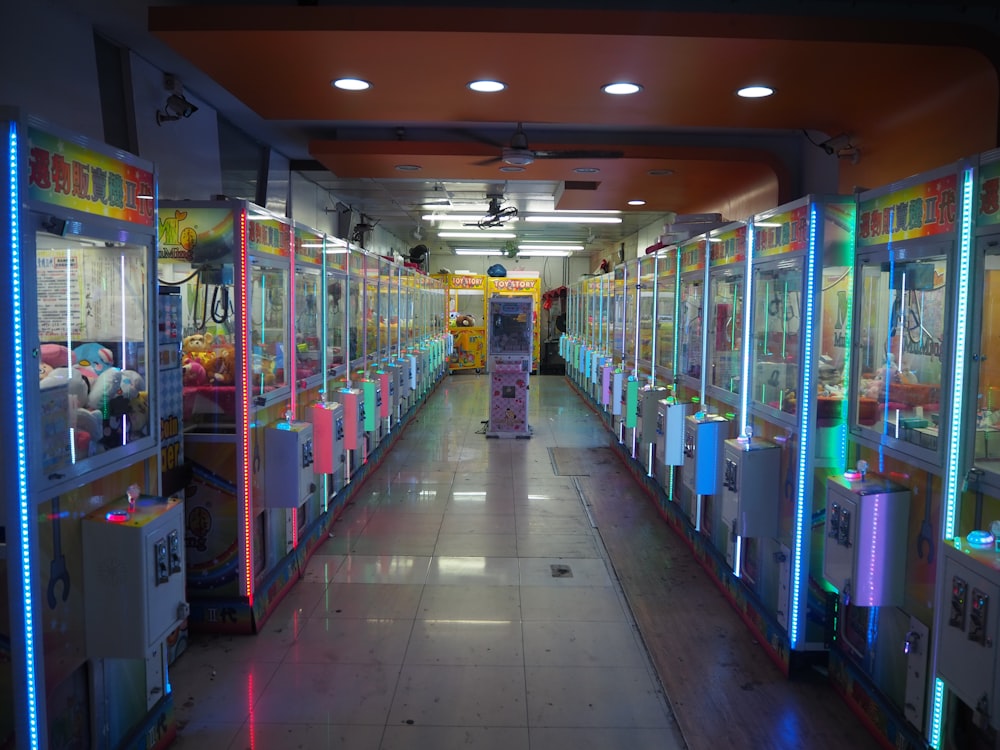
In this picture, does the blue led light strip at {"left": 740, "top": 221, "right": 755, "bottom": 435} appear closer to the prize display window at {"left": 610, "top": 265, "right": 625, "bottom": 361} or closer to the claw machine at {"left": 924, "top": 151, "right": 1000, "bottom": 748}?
the claw machine at {"left": 924, "top": 151, "right": 1000, "bottom": 748}

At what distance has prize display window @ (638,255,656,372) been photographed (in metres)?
7.91

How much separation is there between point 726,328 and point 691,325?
894 millimetres

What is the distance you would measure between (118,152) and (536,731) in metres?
2.94

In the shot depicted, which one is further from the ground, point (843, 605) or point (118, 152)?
point (118, 152)

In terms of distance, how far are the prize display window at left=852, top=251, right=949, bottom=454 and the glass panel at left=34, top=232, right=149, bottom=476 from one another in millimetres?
3180

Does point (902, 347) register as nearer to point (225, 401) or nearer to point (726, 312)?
point (726, 312)

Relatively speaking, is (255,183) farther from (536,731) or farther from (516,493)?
(536,731)

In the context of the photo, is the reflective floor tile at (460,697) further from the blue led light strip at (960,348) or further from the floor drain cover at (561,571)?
the blue led light strip at (960,348)

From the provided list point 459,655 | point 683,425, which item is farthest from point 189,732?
point 683,425

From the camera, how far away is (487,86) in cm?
461

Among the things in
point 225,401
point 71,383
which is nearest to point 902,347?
point 71,383

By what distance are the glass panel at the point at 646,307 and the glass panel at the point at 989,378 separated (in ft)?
16.3

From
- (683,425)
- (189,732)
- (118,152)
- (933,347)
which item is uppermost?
(118,152)

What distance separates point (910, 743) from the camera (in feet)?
10.5
